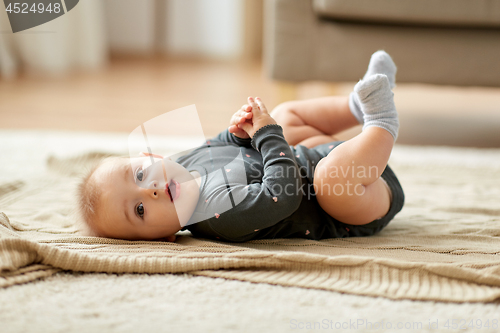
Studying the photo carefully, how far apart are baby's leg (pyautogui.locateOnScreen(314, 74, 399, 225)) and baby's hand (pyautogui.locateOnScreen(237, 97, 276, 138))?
110 mm

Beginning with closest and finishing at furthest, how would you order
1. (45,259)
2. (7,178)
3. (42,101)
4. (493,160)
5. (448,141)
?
(45,259), (7,178), (493,160), (448,141), (42,101)

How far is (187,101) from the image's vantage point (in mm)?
2242

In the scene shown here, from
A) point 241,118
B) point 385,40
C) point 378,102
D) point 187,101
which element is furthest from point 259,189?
point 187,101

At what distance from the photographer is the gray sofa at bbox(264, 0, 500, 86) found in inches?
52.7

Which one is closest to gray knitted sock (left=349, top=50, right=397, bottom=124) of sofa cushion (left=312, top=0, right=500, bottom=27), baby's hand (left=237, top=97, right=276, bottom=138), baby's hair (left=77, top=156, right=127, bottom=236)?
baby's hand (left=237, top=97, right=276, bottom=138)

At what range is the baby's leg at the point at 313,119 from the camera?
0.88m

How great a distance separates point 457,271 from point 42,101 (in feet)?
6.38

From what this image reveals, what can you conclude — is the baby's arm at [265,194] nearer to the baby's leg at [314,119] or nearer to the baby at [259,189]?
the baby at [259,189]

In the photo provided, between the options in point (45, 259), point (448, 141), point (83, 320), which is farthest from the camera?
Result: point (448, 141)

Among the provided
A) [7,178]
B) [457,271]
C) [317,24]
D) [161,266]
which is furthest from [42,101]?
[457,271]

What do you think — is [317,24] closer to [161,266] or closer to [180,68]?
[161,266]

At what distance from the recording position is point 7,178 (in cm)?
108

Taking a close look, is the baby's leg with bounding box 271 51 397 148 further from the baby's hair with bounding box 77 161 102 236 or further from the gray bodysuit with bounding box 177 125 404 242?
the baby's hair with bounding box 77 161 102 236

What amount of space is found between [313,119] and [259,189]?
0.86ft
